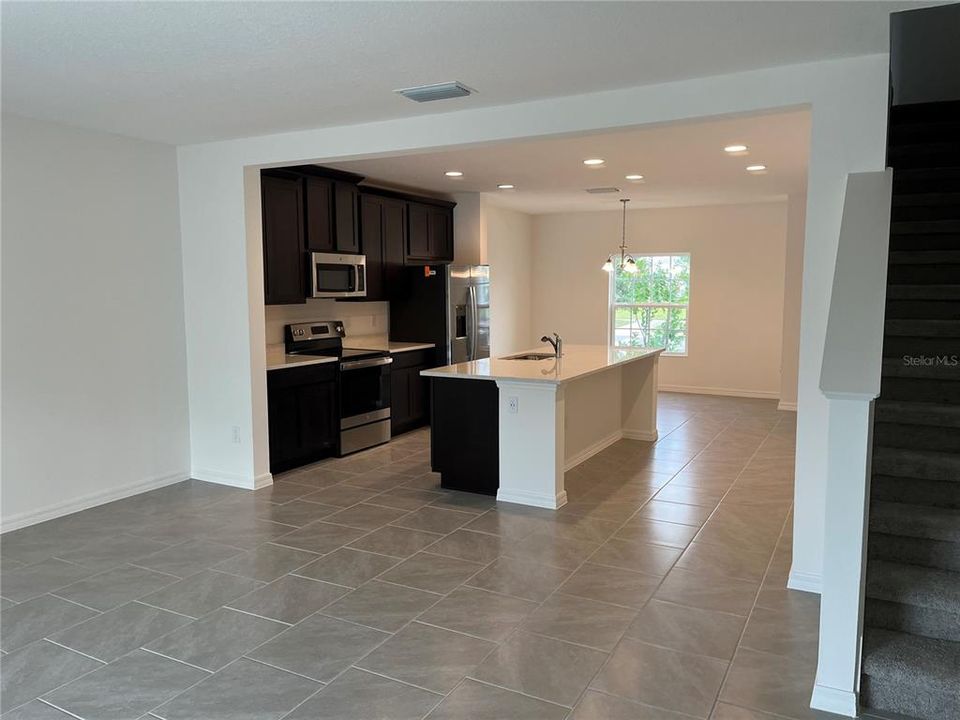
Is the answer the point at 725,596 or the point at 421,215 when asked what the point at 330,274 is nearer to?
the point at 421,215

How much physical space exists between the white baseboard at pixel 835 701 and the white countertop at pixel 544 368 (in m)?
2.46

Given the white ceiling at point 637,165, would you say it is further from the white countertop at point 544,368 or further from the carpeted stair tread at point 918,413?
the carpeted stair tread at point 918,413

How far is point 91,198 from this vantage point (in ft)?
15.2

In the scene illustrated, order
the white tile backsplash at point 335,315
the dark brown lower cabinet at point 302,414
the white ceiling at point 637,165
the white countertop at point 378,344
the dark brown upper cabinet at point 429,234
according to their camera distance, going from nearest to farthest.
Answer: the white ceiling at point 637,165 → the dark brown lower cabinet at point 302,414 → the white tile backsplash at point 335,315 → the white countertop at point 378,344 → the dark brown upper cabinet at point 429,234

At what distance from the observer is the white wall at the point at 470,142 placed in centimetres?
322

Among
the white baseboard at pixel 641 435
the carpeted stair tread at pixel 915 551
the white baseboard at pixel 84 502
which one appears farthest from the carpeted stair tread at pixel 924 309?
the white baseboard at pixel 84 502

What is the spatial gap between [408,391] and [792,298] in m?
4.55

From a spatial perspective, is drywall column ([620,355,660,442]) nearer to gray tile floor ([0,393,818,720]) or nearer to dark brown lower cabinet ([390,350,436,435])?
gray tile floor ([0,393,818,720])

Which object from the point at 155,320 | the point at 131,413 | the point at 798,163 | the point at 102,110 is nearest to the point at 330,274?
the point at 155,320

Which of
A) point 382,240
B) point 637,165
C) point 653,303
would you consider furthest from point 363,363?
point 653,303

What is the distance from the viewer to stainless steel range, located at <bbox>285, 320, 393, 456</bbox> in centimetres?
610

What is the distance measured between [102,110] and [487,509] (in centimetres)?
336

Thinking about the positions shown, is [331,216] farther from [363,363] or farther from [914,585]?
[914,585]

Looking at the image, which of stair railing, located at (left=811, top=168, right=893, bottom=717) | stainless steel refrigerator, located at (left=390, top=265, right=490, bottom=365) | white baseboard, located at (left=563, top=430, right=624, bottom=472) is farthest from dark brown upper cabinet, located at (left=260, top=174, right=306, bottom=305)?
stair railing, located at (left=811, top=168, right=893, bottom=717)
